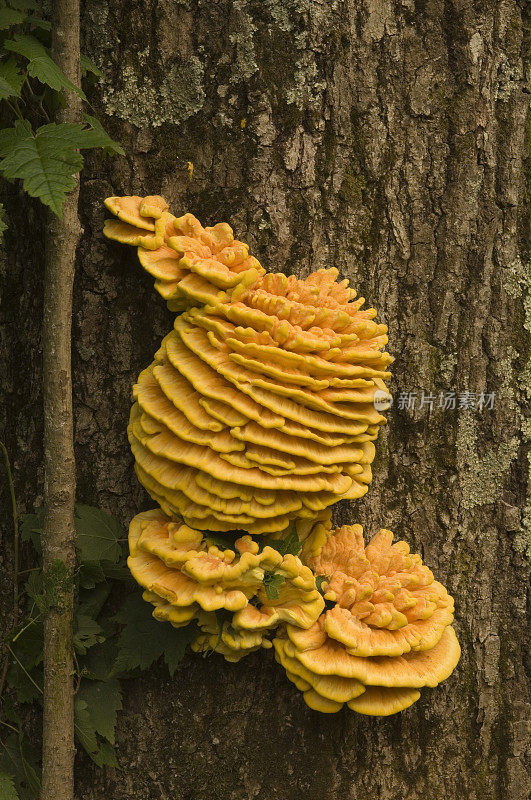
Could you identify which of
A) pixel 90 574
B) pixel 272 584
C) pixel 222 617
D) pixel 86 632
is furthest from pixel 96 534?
pixel 272 584

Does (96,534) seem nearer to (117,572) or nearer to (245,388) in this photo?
(117,572)

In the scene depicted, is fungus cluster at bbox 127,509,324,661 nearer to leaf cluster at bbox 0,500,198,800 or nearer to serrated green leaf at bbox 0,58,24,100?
leaf cluster at bbox 0,500,198,800

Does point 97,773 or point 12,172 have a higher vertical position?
point 12,172

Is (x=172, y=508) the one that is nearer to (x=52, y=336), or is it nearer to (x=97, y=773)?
(x=52, y=336)

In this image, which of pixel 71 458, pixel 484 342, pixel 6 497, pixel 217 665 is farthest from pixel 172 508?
pixel 484 342

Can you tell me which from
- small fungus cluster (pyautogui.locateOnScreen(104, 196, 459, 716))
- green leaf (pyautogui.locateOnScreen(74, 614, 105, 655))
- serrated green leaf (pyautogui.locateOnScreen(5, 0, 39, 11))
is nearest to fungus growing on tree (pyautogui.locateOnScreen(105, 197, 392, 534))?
small fungus cluster (pyautogui.locateOnScreen(104, 196, 459, 716))

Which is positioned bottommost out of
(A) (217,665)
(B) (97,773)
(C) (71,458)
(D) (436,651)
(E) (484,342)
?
(B) (97,773)
